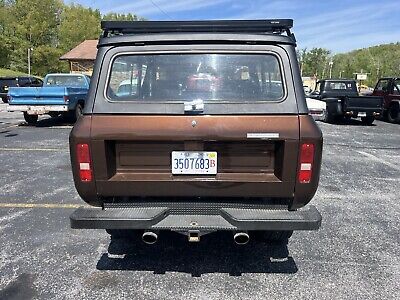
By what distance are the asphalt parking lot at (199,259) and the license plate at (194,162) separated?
1009mm

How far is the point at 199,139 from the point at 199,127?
0.10 m

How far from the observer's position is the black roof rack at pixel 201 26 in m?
3.19

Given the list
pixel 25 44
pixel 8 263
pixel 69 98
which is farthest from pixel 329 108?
pixel 25 44

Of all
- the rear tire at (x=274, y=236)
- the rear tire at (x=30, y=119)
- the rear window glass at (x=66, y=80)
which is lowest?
the rear tire at (x=30, y=119)

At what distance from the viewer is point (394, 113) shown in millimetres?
16125

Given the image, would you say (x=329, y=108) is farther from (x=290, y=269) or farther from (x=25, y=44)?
(x=25, y=44)

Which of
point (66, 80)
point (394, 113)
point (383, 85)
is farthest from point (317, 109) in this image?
point (66, 80)

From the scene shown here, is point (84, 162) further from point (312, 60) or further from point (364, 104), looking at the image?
point (312, 60)

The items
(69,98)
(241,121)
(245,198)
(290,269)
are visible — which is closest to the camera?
(241,121)

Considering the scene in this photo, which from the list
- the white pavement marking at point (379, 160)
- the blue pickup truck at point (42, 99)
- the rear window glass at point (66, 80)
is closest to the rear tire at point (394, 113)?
the white pavement marking at point (379, 160)

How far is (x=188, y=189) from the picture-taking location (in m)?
3.02

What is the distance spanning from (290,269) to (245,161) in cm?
120

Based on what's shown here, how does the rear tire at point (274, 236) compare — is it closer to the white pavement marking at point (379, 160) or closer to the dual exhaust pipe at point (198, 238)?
the dual exhaust pipe at point (198, 238)

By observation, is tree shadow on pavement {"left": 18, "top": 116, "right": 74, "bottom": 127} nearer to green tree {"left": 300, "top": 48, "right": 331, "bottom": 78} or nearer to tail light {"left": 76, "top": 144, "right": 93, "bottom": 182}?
tail light {"left": 76, "top": 144, "right": 93, "bottom": 182}
